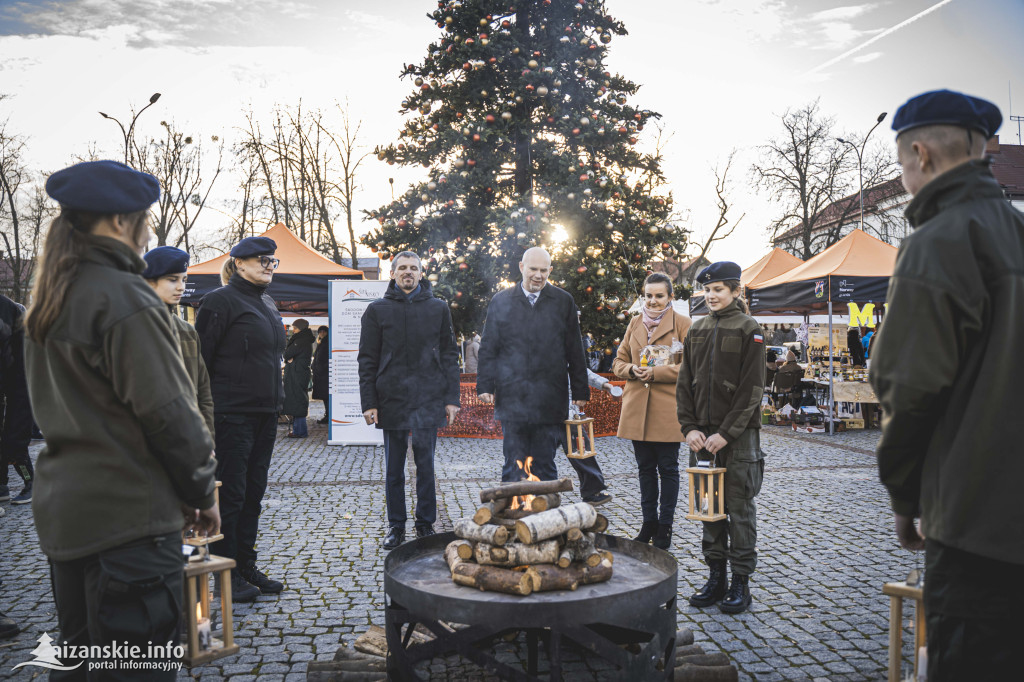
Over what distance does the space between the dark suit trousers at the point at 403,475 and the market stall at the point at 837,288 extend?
886 centimetres

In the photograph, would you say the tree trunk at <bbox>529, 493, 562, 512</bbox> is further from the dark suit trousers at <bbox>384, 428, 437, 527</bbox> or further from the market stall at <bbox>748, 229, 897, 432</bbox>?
the market stall at <bbox>748, 229, 897, 432</bbox>

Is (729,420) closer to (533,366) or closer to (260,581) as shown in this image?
(533,366)

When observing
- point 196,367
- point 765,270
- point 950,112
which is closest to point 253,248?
point 196,367

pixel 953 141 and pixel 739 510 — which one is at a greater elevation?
pixel 953 141

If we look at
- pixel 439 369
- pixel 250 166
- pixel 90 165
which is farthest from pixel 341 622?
pixel 250 166

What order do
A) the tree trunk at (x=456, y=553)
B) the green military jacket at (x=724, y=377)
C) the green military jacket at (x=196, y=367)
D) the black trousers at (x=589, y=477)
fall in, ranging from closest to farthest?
the tree trunk at (x=456, y=553) → the green military jacket at (x=196, y=367) → the green military jacket at (x=724, y=377) → the black trousers at (x=589, y=477)

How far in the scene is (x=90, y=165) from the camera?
2.15 metres

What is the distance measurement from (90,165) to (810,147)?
41.2 metres

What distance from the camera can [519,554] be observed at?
3.17 m

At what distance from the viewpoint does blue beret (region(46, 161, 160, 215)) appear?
209cm

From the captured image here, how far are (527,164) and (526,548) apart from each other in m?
10.5

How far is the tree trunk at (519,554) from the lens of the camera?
10.4 feet

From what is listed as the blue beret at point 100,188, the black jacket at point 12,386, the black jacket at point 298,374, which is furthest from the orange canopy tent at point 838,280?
the blue beret at point 100,188

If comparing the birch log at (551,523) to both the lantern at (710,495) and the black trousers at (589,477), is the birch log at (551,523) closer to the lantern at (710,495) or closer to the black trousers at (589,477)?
the lantern at (710,495)
